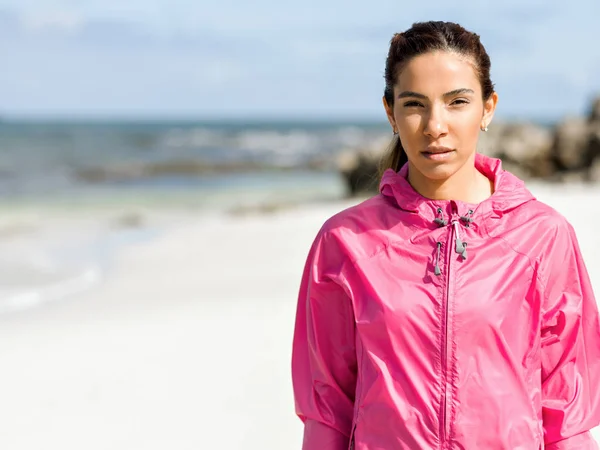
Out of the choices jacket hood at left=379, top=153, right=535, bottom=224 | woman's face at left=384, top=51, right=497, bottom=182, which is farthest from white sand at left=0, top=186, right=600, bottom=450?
woman's face at left=384, top=51, right=497, bottom=182

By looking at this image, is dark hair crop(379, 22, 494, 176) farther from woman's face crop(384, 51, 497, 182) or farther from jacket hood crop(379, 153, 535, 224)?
jacket hood crop(379, 153, 535, 224)

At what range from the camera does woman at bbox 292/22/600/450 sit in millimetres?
1964

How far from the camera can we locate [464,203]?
2064mm

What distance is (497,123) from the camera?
63.8 feet

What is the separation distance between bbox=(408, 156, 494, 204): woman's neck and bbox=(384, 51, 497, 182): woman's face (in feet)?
0.12

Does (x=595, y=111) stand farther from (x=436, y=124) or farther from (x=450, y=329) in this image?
(x=450, y=329)

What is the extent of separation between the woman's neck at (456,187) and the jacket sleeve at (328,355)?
290mm

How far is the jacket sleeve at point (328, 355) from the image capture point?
2.09m

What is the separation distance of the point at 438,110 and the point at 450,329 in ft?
1.77

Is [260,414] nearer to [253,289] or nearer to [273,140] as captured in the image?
[253,289]

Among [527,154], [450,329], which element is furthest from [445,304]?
[527,154]

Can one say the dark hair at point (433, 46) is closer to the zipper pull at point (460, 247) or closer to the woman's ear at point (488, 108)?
the woman's ear at point (488, 108)

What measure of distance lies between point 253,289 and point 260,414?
317 cm

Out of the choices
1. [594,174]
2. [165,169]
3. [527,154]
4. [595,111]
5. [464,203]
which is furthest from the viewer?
[165,169]
